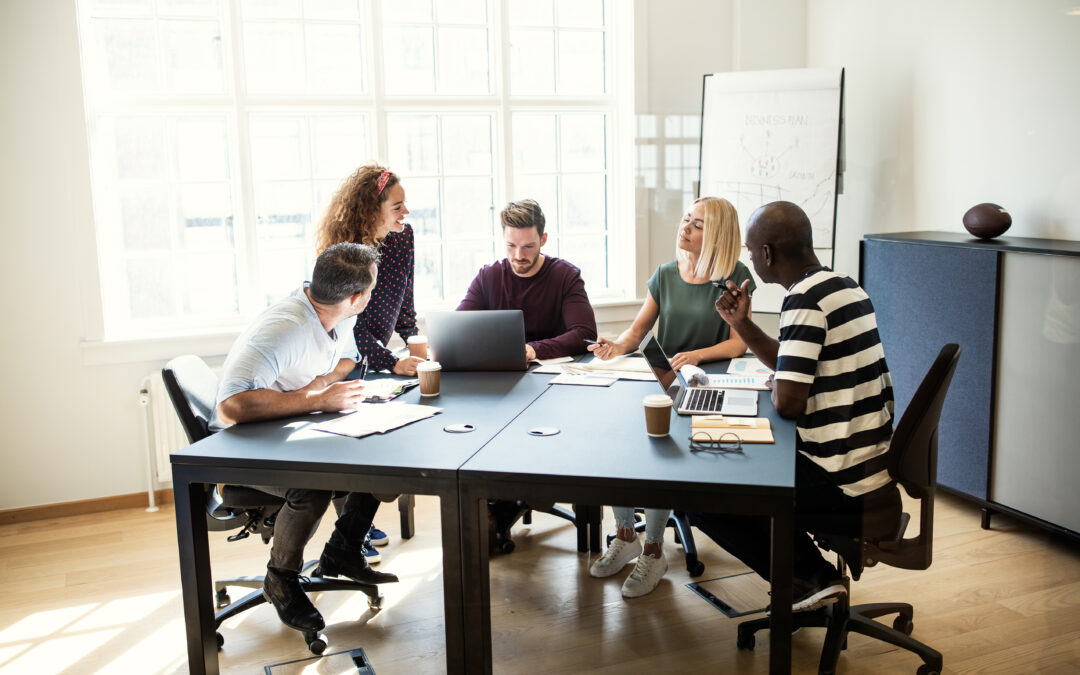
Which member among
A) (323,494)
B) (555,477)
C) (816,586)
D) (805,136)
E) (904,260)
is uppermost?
(805,136)

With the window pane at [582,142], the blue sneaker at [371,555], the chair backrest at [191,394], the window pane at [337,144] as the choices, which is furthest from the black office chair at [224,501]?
the window pane at [582,142]

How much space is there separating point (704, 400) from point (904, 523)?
2.07ft

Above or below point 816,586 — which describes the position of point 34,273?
above

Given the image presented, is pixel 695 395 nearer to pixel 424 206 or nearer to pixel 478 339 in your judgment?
pixel 478 339

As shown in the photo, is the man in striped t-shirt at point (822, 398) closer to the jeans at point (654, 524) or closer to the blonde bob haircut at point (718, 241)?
the jeans at point (654, 524)

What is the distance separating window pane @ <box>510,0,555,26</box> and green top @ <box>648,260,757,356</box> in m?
1.90

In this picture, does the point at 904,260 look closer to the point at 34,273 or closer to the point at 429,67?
the point at 429,67

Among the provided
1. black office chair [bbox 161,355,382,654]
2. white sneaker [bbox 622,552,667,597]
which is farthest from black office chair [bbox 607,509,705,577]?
black office chair [bbox 161,355,382,654]

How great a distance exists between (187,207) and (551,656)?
9.29ft

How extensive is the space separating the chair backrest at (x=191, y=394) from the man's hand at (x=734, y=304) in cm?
158

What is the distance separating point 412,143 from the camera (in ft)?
15.1

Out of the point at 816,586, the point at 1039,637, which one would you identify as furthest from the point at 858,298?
the point at 1039,637

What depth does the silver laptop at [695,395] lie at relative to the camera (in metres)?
2.55

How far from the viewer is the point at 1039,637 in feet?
9.15
